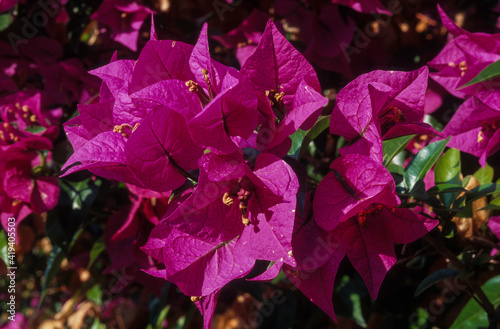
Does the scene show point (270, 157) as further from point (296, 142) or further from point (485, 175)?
point (485, 175)

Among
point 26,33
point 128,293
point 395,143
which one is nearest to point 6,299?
point 128,293

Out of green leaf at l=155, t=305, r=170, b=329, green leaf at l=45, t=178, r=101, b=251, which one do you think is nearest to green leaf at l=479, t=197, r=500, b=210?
green leaf at l=45, t=178, r=101, b=251

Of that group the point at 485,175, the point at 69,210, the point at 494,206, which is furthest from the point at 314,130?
the point at 69,210

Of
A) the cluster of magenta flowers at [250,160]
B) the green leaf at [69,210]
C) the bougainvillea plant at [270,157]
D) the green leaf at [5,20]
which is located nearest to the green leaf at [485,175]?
the bougainvillea plant at [270,157]

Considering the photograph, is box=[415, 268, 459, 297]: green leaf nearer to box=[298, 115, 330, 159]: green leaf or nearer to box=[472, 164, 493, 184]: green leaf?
box=[472, 164, 493, 184]: green leaf

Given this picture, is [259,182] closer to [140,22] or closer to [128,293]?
[140,22]

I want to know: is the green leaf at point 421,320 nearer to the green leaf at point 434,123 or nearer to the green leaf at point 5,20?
the green leaf at point 434,123

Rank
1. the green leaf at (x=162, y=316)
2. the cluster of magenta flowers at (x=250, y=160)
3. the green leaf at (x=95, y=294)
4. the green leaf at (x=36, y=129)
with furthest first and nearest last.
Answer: the green leaf at (x=95, y=294) → the green leaf at (x=162, y=316) → the green leaf at (x=36, y=129) → the cluster of magenta flowers at (x=250, y=160)
